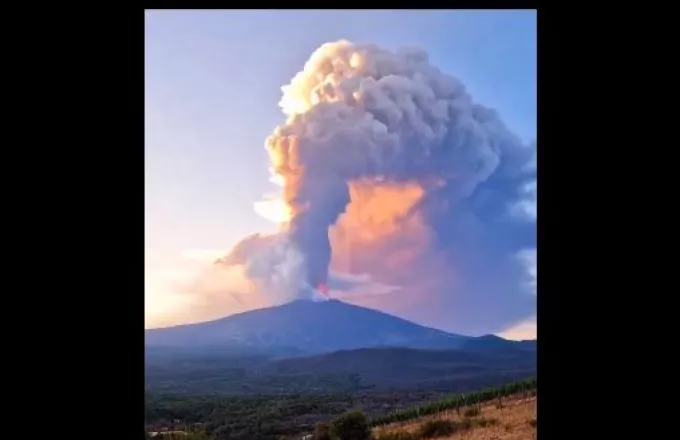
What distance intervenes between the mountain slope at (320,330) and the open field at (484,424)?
240 millimetres

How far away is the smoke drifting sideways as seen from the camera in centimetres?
210

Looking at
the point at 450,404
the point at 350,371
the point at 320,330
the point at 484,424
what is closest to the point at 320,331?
the point at 320,330

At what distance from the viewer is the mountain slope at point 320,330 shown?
7.12 feet

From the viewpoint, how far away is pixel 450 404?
7.68 feet

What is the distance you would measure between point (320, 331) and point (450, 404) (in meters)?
0.50

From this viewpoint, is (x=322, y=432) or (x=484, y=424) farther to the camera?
(x=484, y=424)

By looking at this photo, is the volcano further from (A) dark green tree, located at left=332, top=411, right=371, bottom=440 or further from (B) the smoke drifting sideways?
(A) dark green tree, located at left=332, top=411, right=371, bottom=440

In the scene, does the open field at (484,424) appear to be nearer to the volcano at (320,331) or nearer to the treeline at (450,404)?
the treeline at (450,404)

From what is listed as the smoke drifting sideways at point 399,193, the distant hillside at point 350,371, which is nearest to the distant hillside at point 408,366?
the distant hillside at point 350,371

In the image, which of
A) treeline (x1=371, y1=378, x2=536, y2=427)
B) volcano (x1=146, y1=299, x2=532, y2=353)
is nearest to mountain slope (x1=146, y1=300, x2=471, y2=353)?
volcano (x1=146, y1=299, x2=532, y2=353)

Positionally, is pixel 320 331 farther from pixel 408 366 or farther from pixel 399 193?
pixel 399 193
